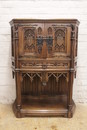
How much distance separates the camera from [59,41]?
193cm

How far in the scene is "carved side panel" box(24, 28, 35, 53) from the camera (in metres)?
1.91

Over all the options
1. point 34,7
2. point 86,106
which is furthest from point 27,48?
point 86,106

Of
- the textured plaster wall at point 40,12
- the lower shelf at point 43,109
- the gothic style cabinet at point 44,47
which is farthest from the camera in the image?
the textured plaster wall at point 40,12

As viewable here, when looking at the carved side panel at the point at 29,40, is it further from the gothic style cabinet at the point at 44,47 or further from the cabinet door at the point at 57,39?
the cabinet door at the point at 57,39

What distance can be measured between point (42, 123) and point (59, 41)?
1.07 metres

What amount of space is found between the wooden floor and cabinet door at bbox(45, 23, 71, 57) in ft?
2.86

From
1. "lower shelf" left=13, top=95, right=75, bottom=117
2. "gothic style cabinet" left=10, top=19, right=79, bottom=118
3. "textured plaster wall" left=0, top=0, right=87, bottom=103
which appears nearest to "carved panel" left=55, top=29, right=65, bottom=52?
"gothic style cabinet" left=10, top=19, right=79, bottom=118

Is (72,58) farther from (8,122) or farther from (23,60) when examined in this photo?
(8,122)

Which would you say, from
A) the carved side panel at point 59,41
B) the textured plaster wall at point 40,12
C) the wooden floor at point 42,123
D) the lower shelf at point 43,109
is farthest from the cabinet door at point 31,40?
the wooden floor at point 42,123

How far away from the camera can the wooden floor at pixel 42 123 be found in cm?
187

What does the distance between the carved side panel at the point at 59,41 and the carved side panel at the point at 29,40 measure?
0.29m

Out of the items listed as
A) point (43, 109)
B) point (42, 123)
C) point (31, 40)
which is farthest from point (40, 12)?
point (42, 123)

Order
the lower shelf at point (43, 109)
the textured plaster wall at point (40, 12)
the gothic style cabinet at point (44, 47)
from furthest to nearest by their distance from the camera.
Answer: the textured plaster wall at point (40, 12)
the lower shelf at point (43, 109)
the gothic style cabinet at point (44, 47)

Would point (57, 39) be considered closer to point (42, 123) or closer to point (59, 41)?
point (59, 41)
